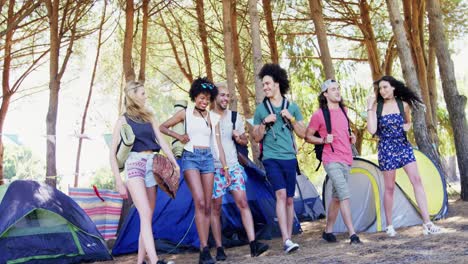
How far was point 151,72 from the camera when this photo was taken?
17172mm

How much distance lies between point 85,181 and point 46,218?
32.4m

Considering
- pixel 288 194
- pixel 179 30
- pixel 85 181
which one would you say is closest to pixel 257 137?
pixel 288 194

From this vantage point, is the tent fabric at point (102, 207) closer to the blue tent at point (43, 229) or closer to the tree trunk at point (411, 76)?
the blue tent at point (43, 229)

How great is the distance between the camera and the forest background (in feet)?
27.6

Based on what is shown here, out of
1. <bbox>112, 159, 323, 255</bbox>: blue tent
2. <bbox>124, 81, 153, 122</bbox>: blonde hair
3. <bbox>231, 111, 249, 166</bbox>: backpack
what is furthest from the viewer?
<bbox>112, 159, 323, 255</bbox>: blue tent

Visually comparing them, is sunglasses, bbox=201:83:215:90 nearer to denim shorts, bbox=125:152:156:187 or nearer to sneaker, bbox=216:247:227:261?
denim shorts, bbox=125:152:156:187

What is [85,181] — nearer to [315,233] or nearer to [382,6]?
[382,6]

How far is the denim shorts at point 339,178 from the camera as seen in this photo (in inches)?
219

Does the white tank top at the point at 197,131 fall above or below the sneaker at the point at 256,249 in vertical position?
above

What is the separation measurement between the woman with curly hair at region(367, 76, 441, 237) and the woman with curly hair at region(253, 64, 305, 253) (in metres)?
0.86

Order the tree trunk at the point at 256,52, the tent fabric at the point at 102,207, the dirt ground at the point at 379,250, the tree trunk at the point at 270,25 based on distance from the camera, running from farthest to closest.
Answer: the tree trunk at the point at 270,25, the tent fabric at the point at 102,207, the tree trunk at the point at 256,52, the dirt ground at the point at 379,250

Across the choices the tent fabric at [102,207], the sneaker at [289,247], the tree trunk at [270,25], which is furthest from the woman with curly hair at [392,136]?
the tree trunk at [270,25]

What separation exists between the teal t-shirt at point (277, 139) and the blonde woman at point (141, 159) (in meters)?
1.02

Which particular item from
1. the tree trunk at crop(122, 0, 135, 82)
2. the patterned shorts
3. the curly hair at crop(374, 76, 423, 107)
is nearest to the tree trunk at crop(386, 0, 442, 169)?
the curly hair at crop(374, 76, 423, 107)
